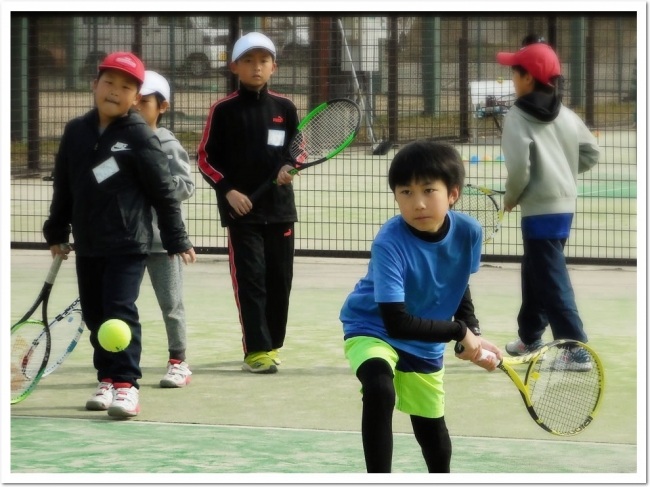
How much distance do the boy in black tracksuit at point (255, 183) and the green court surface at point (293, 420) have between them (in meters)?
0.31

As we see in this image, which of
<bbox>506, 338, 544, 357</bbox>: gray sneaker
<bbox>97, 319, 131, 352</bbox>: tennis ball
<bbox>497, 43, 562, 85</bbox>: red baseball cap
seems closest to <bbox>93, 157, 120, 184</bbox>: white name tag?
<bbox>97, 319, 131, 352</bbox>: tennis ball

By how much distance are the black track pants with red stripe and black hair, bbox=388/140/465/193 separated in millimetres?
2153

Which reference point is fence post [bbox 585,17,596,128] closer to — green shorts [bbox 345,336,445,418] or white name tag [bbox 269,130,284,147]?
white name tag [bbox 269,130,284,147]

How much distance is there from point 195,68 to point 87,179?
700cm

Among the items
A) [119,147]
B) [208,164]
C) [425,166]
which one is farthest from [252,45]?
[425,166]

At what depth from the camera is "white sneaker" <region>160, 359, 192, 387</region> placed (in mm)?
5152

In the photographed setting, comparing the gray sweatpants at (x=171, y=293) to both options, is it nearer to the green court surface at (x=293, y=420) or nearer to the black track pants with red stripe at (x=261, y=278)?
the green court surface at (x=293, y=420)

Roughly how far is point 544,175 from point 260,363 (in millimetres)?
1553

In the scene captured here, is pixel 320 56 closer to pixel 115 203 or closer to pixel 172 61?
pixel 172 61

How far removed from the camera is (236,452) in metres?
4.06

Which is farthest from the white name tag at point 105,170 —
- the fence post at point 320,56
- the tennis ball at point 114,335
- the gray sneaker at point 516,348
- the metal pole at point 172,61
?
the metal pole at point 172,61

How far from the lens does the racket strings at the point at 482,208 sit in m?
6.22

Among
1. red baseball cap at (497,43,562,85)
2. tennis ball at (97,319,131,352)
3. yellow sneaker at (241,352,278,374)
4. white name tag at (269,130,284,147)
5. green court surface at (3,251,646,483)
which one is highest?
red baseball cap at (497,43,562,85)

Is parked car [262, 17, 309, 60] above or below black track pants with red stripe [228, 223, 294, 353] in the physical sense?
above
